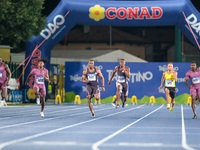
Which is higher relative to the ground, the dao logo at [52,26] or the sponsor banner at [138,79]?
the dao logo at [52,26]

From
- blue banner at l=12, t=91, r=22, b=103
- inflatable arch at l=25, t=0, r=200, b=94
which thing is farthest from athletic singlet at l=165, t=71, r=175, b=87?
blue banner at l=12, t=91, r=22, b=103

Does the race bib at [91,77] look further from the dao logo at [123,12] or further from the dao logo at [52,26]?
the dao logo at [123,12]

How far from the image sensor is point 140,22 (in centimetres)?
3014

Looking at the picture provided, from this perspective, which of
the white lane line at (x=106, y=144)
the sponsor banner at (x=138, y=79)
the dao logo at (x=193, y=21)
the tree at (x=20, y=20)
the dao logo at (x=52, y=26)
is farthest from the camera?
the sponsor banner at (x=138, y=79)

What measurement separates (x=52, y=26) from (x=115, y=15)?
12.4ft

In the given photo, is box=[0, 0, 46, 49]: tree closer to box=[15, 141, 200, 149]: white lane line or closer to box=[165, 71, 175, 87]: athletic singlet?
box=[165, 71, 175, 87]: athletic singlet

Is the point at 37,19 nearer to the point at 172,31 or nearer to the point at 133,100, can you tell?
the point at 133,100

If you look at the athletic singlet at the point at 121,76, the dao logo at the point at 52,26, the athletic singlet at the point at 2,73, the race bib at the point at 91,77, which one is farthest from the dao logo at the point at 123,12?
the race bib at the point at 91,77

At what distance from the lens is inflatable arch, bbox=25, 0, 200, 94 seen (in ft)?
95.8

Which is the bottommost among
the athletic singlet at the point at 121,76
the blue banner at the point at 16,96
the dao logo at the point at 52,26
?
the blue banner at the point at 16,96

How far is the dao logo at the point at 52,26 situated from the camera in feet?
96.7

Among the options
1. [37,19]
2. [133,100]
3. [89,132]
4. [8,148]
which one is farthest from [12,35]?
[8,148]

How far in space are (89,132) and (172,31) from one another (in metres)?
108

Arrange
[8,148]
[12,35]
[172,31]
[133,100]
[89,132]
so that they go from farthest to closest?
[172,31] → [133,100] → [12,35] → [89,132] → [8,148]
